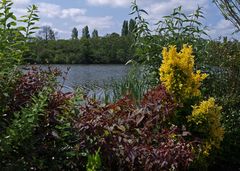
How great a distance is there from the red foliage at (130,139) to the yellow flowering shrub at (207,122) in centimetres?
54

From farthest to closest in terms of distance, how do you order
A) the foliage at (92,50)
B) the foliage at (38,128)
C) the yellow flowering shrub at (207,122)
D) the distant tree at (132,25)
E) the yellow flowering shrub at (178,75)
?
the foliage at (92,50)
the distant tree at (132,25)
the yellow flowering shrub at (178,75)
the yellow flowering shrub at (207,122)
the foliage at (38,128)

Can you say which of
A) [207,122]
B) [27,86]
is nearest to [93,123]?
[27,86]

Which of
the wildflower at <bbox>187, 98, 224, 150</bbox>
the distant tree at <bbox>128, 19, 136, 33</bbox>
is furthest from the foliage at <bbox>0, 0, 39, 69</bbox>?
the distant tree at <bbox>128, 19, 136, 33</bbox>

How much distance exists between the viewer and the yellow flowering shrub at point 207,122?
446cm

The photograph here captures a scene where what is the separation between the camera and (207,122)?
451 cm

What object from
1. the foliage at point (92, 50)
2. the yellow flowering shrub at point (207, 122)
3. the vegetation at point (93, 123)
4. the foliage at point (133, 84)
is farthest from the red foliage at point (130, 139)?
the foliage at point (92, 50)

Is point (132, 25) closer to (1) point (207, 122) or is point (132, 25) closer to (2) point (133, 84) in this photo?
(2) point (133, 84)

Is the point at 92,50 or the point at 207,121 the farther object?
the point at 92,50

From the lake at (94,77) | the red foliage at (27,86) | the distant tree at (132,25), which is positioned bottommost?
the lake at (94,77)

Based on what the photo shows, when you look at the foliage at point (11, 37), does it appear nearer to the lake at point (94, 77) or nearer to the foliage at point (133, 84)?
the lake at point (94, 77)

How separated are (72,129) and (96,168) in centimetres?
59

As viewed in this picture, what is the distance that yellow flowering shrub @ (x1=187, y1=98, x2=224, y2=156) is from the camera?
446 centimetres

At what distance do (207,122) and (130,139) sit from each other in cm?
120

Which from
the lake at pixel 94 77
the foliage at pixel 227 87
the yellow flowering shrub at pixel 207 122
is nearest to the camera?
the yellow flowering shrub at pixel 207 122
